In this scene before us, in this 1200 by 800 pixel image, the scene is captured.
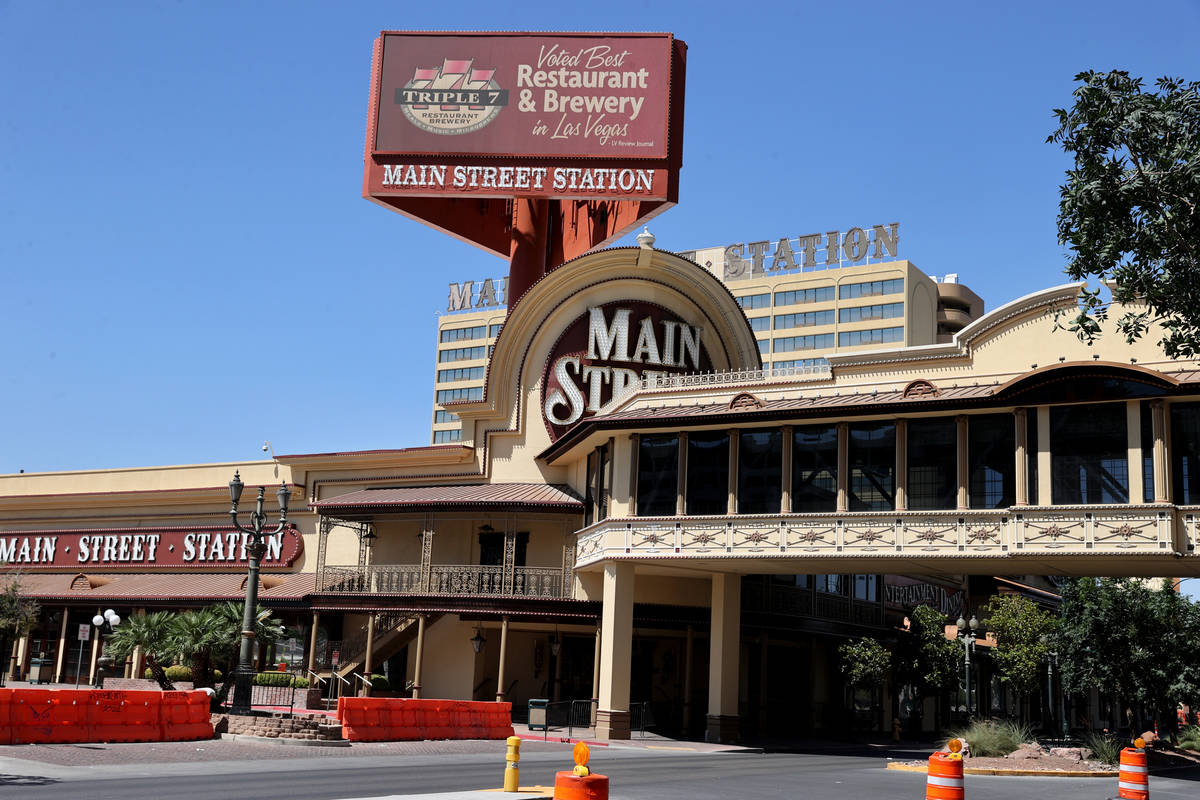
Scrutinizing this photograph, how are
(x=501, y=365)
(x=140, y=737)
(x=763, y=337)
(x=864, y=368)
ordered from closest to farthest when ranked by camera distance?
(x=140, y=737) < (x=864, y=368) < (x=501, y=365) < (x=763, y=337)

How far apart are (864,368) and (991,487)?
4.76 metres

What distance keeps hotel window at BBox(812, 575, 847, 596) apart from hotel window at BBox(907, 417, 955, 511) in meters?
15.2

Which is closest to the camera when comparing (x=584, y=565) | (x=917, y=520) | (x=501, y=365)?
(x=917, y=520)

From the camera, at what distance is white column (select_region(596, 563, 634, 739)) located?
35344 mm

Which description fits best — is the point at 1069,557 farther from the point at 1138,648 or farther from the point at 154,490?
the point at 154,490

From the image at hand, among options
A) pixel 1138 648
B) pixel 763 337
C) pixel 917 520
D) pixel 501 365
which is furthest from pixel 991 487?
pixel 763 337

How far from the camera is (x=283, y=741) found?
28.0 metres

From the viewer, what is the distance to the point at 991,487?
30.6 meters

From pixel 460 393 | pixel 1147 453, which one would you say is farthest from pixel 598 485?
pixel 460 393

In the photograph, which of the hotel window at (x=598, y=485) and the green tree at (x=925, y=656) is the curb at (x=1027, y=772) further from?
the green tree at (x=925, y=656)

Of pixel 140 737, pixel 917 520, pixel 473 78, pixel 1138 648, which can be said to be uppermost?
pixel 473 78

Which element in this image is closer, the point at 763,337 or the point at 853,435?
the point at 853,435

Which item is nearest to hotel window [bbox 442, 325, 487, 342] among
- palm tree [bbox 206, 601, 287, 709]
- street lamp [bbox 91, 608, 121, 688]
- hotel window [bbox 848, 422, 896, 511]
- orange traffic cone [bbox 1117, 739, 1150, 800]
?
street lamp [bbox 91, 608, 121, 688]

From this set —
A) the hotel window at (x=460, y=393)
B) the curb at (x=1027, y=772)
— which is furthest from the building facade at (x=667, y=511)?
the hotel window at (x=460, y=393)
